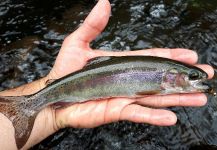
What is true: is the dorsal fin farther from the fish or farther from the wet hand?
the wet hand

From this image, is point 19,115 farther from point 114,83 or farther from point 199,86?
point 199,86

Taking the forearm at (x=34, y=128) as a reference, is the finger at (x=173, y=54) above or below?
above

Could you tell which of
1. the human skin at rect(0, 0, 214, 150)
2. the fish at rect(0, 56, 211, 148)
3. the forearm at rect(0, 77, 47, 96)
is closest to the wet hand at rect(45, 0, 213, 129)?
the human skin at rect(0, 0, 214, 150)

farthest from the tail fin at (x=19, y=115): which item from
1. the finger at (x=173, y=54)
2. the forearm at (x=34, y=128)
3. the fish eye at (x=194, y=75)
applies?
the fish eye at (x=194, y=75)

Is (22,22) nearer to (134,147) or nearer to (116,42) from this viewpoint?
(116,42)

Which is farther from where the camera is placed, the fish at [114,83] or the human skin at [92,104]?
the fish at [114,83]

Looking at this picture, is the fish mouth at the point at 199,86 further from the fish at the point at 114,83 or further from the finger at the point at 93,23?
the finger at the point at 93,23

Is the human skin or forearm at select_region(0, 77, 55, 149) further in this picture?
forearm at select_region(0, 77, 55, 149)

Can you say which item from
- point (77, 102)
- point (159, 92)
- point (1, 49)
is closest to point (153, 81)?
point (159, 92)
